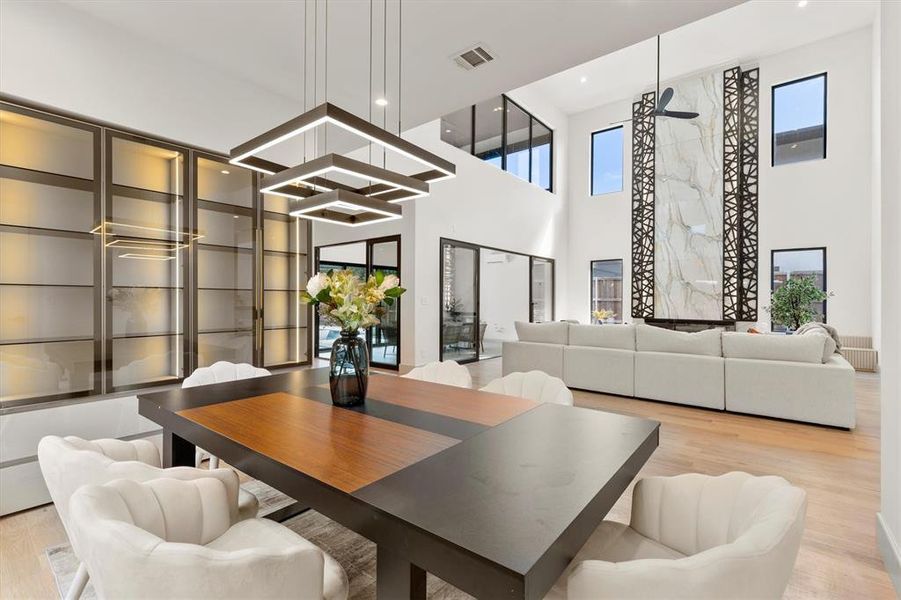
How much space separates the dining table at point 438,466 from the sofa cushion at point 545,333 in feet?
12.5

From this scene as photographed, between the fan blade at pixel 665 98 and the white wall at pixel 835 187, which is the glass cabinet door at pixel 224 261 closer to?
the fan blade at pixel 665 98

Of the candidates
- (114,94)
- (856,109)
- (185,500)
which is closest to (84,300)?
(114,94)

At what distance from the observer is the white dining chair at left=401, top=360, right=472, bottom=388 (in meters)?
2.79

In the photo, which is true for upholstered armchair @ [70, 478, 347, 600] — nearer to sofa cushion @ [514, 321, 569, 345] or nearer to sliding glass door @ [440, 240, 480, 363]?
sofa cushion @ [514, 321, 569, 345]

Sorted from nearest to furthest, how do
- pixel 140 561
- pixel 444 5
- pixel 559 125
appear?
pixel 140 561 → pixel 444 5 → pixel 559 125

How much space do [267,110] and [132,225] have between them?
1.60 m

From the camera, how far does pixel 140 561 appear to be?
824 mm

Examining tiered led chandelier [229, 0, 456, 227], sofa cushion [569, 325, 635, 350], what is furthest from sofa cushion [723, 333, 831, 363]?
tiered led chandelier [229, 0, 456, 227]

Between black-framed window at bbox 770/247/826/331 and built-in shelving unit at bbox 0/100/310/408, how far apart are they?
29.8 ft

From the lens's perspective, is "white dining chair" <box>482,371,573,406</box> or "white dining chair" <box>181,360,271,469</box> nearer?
"white dining chair" <box>482,371,573,406</box>

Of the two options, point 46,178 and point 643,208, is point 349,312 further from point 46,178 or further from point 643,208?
point 643,208

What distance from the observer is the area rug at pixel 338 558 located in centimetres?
179

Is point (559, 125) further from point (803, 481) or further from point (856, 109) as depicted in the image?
point (803, 481)

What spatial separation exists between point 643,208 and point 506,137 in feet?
12.4
